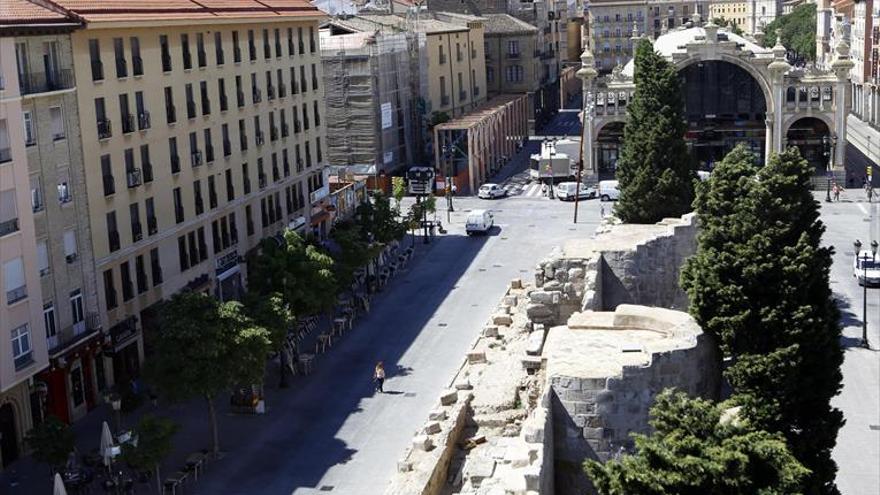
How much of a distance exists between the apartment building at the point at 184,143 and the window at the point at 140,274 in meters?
0.09

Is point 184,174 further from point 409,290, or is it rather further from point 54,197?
point 409,290

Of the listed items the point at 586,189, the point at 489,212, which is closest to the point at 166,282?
the point at 489,212

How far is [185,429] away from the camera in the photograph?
48938 millimetres

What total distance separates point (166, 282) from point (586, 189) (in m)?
50.0

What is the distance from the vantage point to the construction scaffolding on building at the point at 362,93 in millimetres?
98438

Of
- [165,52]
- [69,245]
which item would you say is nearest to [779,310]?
[69,245]

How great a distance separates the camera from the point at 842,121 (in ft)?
338

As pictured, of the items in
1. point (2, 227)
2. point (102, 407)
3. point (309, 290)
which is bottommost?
point (102, 407)

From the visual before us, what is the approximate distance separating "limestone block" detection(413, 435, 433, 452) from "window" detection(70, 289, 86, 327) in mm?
31275

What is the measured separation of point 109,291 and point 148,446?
Answer: 15676mm

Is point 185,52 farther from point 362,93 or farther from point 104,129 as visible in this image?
point 362,93

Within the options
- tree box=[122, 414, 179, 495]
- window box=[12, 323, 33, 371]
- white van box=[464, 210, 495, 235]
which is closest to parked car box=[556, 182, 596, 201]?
white van box=[464, 210, 495, 235]

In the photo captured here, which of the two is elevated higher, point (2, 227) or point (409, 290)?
point (2, 227)

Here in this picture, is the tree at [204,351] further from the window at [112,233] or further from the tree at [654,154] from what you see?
the tree at [654,154]
